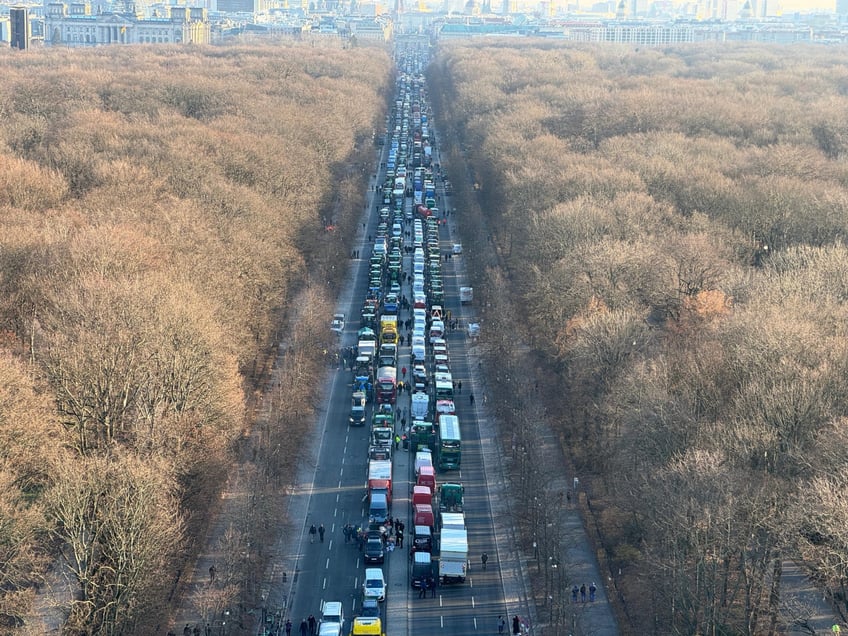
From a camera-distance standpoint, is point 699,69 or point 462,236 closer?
point 462,236

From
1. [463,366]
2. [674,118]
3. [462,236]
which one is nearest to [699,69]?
[674,118]

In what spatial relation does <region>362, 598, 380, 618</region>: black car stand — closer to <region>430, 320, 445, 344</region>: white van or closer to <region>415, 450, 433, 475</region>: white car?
<region>415, 450, 433, 475</region>: white car

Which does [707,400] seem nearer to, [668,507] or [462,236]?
[668,507]

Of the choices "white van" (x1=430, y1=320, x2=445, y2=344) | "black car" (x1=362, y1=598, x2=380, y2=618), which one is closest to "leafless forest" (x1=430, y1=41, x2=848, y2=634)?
"white van" (x1=430, y1=320, x2=445, y2=344)

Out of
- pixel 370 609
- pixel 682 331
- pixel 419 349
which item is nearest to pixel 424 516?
pixel 370 609

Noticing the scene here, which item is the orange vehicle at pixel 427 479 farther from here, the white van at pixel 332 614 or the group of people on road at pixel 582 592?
the white van at pixel 332 614

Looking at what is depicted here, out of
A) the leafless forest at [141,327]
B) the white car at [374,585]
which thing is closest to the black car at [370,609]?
the white car at [374,585]
